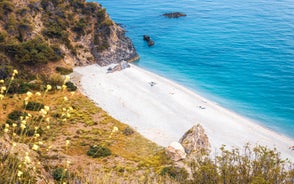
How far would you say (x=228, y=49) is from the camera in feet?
252

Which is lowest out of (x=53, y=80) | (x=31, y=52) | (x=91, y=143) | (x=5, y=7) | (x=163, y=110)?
(x=163, y=110)

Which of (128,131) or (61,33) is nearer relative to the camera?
(128,131)

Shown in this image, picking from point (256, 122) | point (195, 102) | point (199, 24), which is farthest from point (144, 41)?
point (256, 122)

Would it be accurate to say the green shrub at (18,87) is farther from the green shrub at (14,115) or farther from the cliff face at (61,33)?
the green shrub at (14,115)

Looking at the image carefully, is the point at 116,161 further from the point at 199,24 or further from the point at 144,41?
the point at 199,24

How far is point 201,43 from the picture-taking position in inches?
3209

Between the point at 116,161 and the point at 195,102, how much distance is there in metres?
23.7

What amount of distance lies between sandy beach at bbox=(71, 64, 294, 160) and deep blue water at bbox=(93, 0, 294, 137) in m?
3.65

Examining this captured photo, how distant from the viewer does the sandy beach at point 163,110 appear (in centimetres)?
4297

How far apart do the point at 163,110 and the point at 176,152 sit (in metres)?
14.7

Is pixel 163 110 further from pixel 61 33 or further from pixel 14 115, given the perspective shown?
pixel 61 33

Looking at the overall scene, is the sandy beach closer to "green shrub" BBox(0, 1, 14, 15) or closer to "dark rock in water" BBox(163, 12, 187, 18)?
"green shrub" BBox(0, 1, 14, 15)

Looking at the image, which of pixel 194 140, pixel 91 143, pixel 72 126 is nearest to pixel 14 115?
pixel 72 126

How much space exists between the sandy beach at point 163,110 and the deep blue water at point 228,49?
12.0 feet
